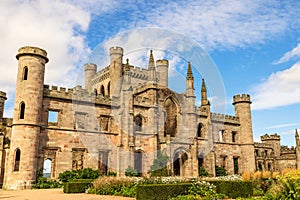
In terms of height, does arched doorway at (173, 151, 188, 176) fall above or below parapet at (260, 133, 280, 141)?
below

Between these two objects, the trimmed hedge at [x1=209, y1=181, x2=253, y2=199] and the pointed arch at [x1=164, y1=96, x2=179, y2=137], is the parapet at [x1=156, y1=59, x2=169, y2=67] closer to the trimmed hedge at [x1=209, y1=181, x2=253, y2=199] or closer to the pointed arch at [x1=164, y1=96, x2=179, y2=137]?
the pointed arch at [x1=164, y1=96, x2=179, y2=137]

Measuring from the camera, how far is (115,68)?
126 ft

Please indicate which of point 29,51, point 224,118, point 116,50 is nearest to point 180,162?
point 224,118

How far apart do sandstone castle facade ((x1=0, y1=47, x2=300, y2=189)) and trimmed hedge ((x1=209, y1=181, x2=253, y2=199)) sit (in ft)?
41.6

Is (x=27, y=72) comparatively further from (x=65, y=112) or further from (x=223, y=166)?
(x=223, y=166)

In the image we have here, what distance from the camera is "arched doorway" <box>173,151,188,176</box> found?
30847 millimetres

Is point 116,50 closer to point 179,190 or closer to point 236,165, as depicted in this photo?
point 236,165

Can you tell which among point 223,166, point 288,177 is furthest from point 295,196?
point 223,166

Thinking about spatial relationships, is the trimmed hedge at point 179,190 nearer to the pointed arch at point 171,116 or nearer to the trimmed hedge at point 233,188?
the trimmed hedge at point 233,188

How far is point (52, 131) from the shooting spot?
26.0 m

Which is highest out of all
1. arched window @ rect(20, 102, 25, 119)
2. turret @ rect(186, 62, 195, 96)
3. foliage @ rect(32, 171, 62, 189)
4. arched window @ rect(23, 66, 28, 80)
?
turret @ rect(186, 62, 195, 96)

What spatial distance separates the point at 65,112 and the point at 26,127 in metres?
4.01

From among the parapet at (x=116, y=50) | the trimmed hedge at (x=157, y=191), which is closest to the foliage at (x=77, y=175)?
the trimmed hedge at (x=157, y=191)

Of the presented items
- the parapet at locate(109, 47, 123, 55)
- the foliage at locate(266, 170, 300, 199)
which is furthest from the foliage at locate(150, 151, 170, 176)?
the foliage at locate(266, 170, 300, 199)
